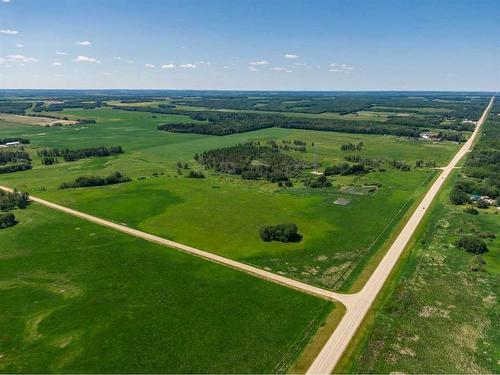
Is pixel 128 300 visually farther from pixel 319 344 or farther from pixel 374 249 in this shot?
pixel 374 249

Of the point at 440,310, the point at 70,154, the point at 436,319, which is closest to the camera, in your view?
the point at 436,319

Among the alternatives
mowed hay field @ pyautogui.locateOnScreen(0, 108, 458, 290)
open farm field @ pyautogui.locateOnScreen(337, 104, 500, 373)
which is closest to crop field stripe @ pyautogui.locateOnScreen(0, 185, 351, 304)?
mowed hay field @ pyautogui.locateOnScreen(0, 108, 458, 290)

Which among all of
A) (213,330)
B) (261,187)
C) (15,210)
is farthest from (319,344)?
(15,210)

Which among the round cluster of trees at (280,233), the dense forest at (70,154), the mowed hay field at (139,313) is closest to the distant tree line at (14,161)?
the dense forest at (70,154)

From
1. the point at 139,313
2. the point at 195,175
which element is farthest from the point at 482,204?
the point at 139,313

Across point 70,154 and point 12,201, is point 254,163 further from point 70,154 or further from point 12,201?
point 12,201

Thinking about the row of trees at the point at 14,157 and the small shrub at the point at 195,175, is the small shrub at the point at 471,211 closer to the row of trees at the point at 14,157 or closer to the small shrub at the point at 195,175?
the small shrub at the point at 195,175
